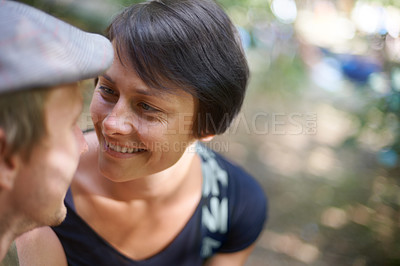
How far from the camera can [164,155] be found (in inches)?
68.4

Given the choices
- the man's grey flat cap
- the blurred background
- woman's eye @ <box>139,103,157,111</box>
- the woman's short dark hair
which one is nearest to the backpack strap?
the woman's short dark hair

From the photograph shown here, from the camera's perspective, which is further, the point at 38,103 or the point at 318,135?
the point at 318,135

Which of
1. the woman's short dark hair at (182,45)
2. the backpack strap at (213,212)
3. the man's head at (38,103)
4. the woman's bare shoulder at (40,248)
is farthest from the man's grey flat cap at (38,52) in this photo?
the backpack strap at (213,212)

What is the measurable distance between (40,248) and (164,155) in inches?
25.5

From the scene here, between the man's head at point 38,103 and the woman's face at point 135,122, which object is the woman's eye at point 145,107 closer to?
the woman's face at point 135,122

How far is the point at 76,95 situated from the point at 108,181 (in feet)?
3.14

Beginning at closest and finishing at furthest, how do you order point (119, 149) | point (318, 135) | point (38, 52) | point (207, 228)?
point (38, 52) < point (119, 149) < point (207, 228) < point (318, 135)

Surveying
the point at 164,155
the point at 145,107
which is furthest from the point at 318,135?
the point at 145,107

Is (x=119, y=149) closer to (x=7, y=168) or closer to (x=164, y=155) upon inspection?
(x=164, y=155)

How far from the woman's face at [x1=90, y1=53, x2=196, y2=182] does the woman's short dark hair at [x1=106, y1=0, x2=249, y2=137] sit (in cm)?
5

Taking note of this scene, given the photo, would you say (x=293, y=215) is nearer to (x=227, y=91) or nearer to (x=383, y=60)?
(x=383, y=60)

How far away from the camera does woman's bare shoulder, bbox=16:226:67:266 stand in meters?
1.66

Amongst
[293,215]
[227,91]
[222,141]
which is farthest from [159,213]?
[222,141]

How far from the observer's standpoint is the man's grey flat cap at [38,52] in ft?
2.90
